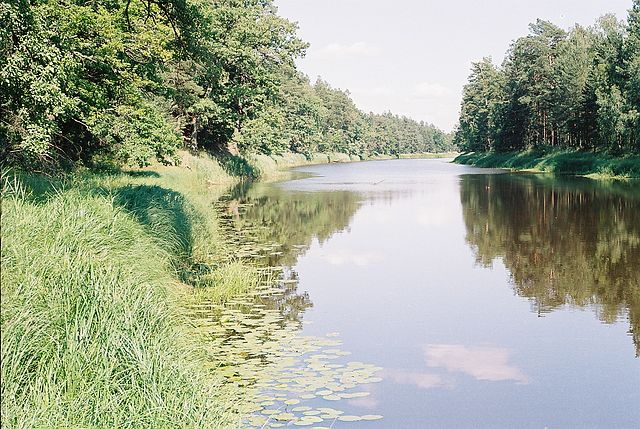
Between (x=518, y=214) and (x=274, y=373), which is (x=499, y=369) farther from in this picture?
(x=518, y=214)

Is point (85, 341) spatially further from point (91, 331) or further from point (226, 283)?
point (226, 283)

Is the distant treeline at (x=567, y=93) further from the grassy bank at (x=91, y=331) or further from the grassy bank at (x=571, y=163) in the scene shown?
the grassy bank at (x=91, y=331)

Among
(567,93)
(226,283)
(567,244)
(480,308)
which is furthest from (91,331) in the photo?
(567,93)

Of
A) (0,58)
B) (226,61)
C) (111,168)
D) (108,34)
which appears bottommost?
(111,168)

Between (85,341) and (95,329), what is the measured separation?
1.03 ft

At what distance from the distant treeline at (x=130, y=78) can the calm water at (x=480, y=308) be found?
6.02m

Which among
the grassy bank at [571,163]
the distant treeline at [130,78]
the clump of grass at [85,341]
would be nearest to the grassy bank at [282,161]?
the distant treeline at [130,78]

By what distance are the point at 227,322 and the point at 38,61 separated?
594 centimetres

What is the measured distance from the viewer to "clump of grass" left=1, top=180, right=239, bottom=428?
5.82 m

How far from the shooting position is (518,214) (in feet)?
95.3

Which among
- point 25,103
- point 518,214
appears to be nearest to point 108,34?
point 25,103

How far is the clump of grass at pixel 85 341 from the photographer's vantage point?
19.1ft

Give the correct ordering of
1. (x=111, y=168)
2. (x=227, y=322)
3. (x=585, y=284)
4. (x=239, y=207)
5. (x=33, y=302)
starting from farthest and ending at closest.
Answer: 1. (x=239, y=207)
2. (x=111, y=168)
3. (x=585, y=284)
4. (x=227, y=322)
5. (x=33, y=302)

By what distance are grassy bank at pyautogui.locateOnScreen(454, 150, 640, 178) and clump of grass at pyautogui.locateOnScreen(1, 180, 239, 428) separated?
4915 cm
